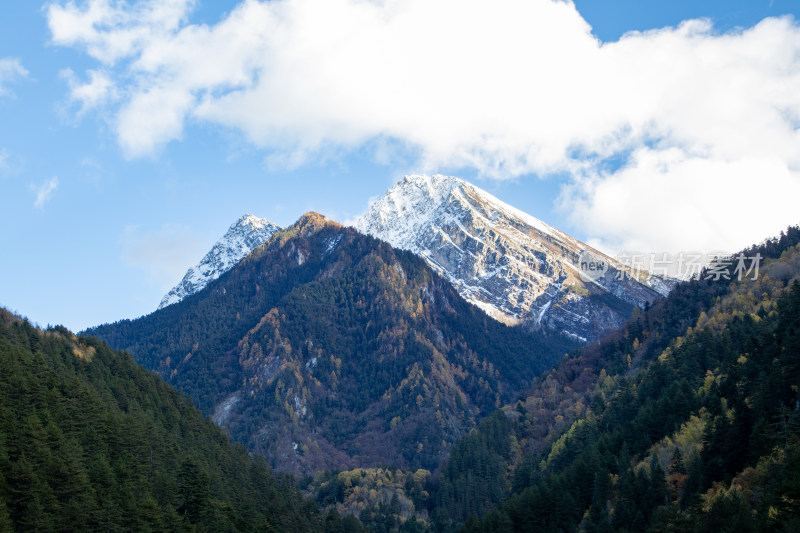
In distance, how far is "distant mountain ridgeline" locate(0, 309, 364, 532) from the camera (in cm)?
9225

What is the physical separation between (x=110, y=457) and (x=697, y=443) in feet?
306

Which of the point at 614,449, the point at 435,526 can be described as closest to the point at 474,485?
the point at 435,526

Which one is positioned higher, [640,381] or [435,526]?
[640,381]

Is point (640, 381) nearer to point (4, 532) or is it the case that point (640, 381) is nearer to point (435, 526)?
point (435, 526)

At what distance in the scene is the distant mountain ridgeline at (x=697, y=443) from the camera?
3511 inches

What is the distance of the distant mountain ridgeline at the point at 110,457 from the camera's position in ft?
303

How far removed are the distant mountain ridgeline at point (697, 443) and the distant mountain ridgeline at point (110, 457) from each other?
150 ft

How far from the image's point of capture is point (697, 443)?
116 meters

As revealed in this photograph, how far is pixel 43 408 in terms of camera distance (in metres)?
114

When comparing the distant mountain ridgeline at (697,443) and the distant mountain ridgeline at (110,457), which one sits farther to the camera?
the distant mountain ridgeline at (110,457)

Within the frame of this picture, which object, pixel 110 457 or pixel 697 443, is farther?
pixel 697 443

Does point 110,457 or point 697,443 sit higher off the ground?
point 110,457

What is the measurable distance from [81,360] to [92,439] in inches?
1923

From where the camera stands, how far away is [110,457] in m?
114
